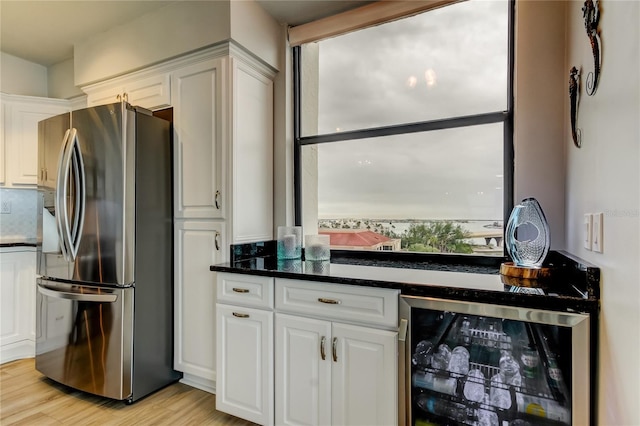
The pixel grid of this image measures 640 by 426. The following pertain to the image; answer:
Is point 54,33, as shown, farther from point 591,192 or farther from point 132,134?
point 591,192

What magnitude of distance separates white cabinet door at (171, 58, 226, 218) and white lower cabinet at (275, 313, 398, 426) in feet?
3.06

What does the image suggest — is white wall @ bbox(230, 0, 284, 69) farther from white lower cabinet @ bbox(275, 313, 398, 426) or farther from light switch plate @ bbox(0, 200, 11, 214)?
light switch plate @ bbox(0, 200, 11, 214)

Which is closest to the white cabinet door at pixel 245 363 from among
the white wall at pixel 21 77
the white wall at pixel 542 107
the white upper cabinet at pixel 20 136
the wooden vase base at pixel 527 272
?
the wooden vase base at pixel 527 272

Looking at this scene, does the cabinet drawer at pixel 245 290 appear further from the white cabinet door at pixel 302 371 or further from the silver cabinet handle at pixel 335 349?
the silver cabinet handle at pixel 335 349

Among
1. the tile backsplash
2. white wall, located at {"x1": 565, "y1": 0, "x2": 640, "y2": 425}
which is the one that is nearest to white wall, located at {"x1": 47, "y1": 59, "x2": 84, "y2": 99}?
the tile backsplash

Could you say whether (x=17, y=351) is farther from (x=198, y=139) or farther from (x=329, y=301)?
(x=329, y=301)

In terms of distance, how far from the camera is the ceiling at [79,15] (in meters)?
2.24

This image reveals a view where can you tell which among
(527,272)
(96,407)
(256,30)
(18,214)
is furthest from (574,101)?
(18,214)

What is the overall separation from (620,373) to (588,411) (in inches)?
12.8

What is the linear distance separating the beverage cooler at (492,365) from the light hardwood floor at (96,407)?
107 cm

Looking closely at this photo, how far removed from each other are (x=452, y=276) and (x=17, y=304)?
3.38m

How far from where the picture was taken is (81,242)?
Result: 2.07 metres

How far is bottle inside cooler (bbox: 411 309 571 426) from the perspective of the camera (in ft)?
4.10

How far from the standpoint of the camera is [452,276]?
1.51 meters
